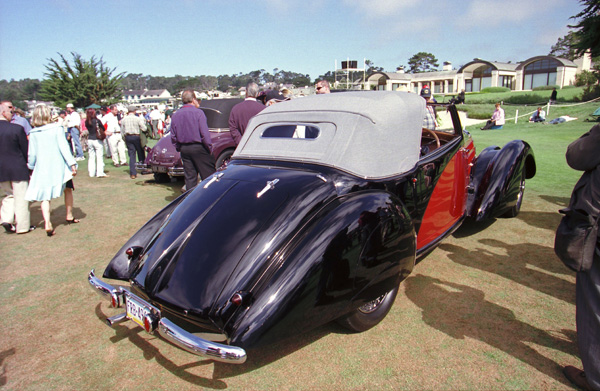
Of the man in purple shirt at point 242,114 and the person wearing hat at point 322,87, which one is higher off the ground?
the person wearing hat at point 322,87

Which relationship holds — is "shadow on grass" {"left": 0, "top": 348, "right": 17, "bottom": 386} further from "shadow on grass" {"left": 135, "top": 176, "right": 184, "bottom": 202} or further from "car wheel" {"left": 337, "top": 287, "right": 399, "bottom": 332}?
"shadow on grass" {"left": 135, "top": 176, "right": 184, "bottom": 202}

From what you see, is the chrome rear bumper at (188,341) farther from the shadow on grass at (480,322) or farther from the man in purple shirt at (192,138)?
the man in purple shirt at (192,138)

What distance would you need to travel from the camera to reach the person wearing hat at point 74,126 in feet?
39.8

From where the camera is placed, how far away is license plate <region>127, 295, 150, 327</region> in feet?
7.72

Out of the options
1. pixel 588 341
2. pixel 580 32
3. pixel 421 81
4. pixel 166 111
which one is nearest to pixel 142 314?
pixel 588 341

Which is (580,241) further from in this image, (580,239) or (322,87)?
(322,87)

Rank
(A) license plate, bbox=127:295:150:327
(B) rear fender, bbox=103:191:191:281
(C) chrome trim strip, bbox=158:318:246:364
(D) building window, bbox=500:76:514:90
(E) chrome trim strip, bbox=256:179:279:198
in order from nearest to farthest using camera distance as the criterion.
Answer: (C) chrome trim strip, bbox=158:318:246:364 < (A) license plate, bbox=127:295:150:327 < (E) chrome trim strip, bbox=256:179:279:198 < (B) rear fender, bbox=103:191:191:281 < (D) building window, bbox=500:76:514:90

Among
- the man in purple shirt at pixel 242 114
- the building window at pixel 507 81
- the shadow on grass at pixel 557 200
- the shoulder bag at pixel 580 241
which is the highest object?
the building window at pixel 507 81

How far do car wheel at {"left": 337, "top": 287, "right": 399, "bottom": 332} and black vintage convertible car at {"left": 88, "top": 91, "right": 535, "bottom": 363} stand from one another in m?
0.01

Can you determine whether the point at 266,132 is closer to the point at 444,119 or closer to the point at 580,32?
the point at 444,119

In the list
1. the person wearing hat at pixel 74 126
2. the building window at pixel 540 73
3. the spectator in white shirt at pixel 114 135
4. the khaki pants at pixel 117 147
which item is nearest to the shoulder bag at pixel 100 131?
the spectator in white shirt at pixel 114 135

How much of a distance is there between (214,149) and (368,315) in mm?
5823

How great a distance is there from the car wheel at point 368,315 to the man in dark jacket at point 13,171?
539 cm

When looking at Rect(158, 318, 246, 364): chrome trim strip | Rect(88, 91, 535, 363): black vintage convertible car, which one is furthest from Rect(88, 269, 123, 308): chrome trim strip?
Rect(158, 318, 246, 364): chrome trim strip
